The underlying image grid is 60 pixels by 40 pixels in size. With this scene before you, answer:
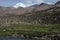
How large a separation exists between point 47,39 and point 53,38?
3.65 meters

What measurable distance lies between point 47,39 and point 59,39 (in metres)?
7.37

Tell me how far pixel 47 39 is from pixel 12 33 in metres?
73.3

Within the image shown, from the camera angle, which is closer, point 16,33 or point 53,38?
point 53,38

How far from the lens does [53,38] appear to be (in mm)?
126250

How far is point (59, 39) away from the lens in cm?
12131

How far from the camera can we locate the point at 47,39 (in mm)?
125250

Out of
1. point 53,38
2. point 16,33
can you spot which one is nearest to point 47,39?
point 53,38

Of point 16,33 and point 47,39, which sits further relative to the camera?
point 16,33

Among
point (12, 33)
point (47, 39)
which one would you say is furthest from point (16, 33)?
point (47, 39)

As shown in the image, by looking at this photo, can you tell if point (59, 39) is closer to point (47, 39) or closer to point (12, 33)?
point (47, 39)

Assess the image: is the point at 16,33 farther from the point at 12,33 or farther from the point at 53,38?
the point at 53,38

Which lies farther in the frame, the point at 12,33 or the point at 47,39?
the point at 12,33

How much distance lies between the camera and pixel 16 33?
192125 millimetres
